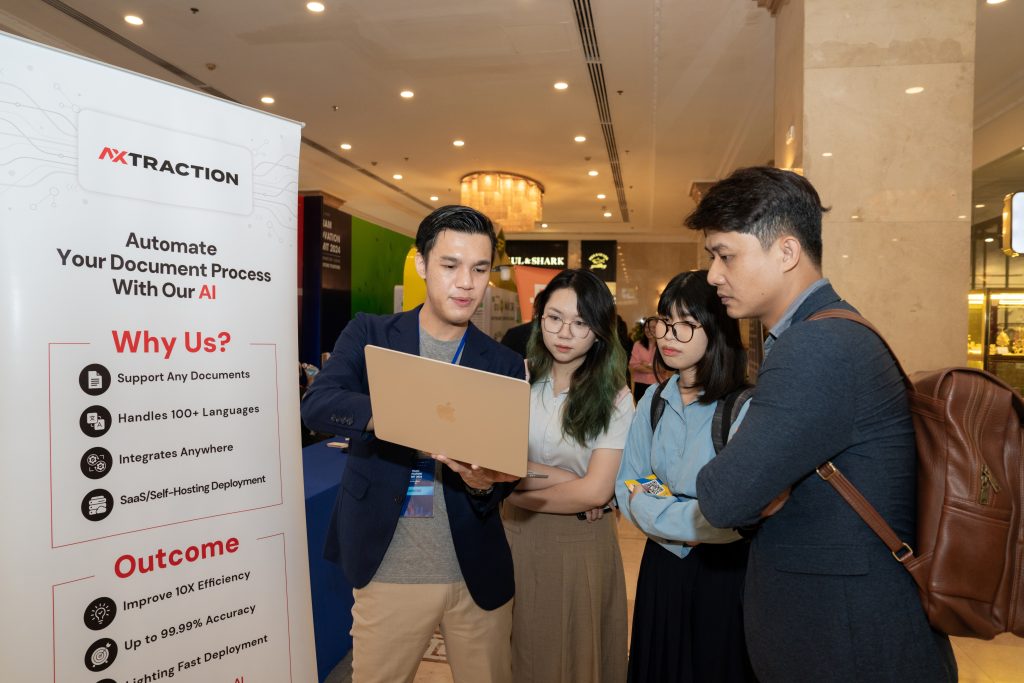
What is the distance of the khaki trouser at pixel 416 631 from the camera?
162 centimetres

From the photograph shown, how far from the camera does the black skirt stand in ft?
5.66

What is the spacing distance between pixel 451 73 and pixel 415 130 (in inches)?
78.8

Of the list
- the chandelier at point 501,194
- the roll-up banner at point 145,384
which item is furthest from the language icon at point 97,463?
the chandelier at point 501,194

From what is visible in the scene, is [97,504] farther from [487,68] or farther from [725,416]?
[487,68]

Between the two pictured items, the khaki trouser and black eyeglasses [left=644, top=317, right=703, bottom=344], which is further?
black eyeglasses [left=644, top=317, right=703, bottom=344]

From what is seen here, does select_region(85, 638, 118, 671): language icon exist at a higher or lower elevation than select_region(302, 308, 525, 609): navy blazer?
lower

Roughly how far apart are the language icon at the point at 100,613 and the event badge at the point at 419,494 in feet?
2.19

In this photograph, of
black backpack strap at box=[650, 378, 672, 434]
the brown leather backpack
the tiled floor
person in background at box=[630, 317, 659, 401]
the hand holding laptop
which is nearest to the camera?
the brown leather backpack

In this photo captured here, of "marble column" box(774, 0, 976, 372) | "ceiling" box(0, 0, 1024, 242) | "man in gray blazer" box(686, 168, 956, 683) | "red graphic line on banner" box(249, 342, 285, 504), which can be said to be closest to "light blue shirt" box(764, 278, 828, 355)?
"man in gray blazer" box(686, 168, 956, 683)

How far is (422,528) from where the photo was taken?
5.45ft

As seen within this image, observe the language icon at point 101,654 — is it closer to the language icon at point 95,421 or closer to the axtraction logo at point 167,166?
the language icon at point 95,421

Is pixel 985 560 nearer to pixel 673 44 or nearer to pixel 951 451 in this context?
pixel 951 451

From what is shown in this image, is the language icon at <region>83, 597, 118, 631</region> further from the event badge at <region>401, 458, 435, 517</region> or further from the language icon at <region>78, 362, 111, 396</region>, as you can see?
the event badge at <region>401, 458, 435, 517</region>

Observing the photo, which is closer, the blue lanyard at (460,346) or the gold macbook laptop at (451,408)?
the gold macbook laptop at (451,408)
